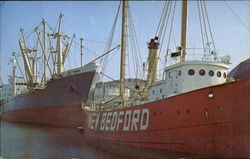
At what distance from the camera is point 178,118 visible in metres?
9.66

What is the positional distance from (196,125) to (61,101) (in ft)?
68.7

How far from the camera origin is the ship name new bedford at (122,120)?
1134 centimetres

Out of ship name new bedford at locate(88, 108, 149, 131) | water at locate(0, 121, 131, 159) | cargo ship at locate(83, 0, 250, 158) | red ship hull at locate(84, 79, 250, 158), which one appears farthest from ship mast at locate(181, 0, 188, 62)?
water at locate(0, 121, 131, 159)

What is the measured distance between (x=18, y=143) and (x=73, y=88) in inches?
393

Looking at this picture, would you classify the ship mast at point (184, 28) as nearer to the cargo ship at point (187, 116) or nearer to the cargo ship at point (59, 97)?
the cargo ship at point (187, 116)

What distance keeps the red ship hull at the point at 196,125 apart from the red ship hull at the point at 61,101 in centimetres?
1511

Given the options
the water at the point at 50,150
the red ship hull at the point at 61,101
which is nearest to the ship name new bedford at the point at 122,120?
the water at the point at 50,150

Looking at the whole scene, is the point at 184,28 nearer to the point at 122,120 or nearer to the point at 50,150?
the point at 122,120

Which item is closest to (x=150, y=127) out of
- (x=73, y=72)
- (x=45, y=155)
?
(x=45, y=155)

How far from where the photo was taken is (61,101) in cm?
2738

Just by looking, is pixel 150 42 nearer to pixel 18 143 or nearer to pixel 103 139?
pixel 103 139

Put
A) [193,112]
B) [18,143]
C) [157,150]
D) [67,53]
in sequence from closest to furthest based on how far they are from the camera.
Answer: [193,112]
[157,150]
[18,143]
[67,53]

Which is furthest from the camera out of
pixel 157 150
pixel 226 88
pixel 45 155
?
pixel 45 155

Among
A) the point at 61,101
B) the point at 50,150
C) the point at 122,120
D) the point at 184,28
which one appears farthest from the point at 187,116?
the point at 61,101
